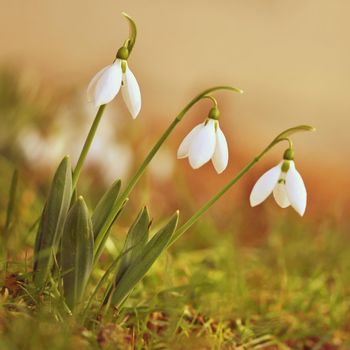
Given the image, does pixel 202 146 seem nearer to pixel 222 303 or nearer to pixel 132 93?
pixel 132 93

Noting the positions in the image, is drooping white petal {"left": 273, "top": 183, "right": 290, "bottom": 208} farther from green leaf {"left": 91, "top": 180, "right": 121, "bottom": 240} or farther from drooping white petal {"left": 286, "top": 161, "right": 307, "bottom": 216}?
green leaf {"left": 91, "top": 180, "right": 121, "bottom": 240}

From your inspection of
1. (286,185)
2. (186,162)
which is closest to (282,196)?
(286,185)

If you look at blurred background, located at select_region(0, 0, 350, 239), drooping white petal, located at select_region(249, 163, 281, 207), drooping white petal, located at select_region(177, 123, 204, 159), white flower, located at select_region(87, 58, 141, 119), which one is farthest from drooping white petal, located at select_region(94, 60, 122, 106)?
blurred background, located at select_region(0, 0, 350, 239)

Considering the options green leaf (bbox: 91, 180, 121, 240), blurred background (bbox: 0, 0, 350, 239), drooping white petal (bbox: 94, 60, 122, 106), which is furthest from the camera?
→ blurred background (bbox: 0, 0, 350, 239)

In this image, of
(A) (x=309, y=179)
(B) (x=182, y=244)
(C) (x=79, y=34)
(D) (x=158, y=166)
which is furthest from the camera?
(C) (x=79, y=34)

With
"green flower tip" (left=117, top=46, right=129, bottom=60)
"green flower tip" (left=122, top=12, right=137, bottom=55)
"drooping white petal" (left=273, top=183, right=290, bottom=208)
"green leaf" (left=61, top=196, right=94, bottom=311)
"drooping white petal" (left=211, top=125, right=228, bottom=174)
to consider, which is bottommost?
"green leaf" (left=61, top=196, right=94, bottom=311)

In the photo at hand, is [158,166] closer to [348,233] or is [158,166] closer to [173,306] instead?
[348,233]

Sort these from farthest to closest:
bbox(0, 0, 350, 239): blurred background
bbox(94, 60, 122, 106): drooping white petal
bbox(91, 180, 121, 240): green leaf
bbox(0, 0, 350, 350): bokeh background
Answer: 1. bbox(0, 0, 350, 239): blurred background
2. bbox(0, 0, 350, 350): bokeh background
3. bbox(91, 180, 121, 240): green leaf
4. bbox(94, 60, 122, 106): drooping white petal

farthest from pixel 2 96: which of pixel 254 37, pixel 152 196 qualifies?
pixel 254 37
